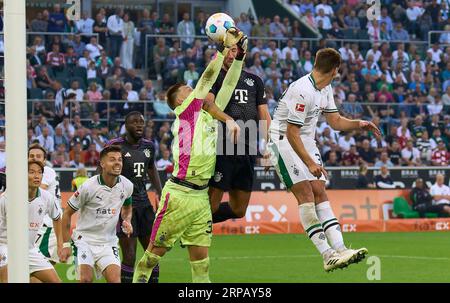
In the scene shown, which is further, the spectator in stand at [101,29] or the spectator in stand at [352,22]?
the spectator in stand at [352,22]

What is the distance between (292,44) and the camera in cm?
3466

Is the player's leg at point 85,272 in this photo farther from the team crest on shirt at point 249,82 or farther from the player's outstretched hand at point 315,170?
the team crest on shirt at point 249,82

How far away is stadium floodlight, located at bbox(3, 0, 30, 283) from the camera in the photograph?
8859mm

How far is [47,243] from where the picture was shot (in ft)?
47.6

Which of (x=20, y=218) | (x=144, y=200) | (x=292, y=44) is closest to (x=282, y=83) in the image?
(x=292, y=44)

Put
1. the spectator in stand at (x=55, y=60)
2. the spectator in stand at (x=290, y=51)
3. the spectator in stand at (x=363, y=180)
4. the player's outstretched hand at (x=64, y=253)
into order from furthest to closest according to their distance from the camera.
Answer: the spectator in stand at (x=290, y=51)
the spectator in stand at (x=55, y=60)
the spectator in stand at (x=363, y=180)
the player's outstretched hand at (x=64, y=253)

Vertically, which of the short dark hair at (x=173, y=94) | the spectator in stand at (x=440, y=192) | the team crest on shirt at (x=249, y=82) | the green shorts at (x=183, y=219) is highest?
the team crest on shirt at (x=249, y=82)

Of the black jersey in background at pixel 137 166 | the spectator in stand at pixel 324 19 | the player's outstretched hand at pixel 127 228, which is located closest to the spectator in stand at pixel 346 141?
the spectator in stand at pixel 324 19

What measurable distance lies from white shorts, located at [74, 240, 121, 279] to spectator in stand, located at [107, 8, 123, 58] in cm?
2029

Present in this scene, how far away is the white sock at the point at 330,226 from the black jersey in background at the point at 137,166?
104 inches

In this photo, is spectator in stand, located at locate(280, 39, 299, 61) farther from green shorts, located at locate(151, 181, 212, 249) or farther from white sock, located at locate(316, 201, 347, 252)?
green shorts, located at locate(151, 181, 212, 249)

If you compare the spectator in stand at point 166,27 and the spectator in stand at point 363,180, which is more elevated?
the spectator in stand at point 166,27

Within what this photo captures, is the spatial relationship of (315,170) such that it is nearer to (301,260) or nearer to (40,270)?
(40,270)

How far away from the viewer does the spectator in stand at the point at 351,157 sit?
3083 centimetres
